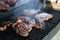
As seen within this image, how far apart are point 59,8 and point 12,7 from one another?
2.14 feet

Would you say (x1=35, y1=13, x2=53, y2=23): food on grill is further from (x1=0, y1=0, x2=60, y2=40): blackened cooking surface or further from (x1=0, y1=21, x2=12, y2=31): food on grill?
(x1=0, y1=21, x2=12, y2=31): food on grill

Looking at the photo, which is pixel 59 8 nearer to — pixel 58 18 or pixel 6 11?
pixel 58 18

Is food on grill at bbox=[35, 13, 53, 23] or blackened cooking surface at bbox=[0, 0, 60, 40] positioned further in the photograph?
food on grill at bbox=[35, 13, 53, 23]

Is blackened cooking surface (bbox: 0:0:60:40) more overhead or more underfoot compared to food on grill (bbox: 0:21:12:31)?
more underfoot

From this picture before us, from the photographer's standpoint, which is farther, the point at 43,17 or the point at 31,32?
the point at 43,17

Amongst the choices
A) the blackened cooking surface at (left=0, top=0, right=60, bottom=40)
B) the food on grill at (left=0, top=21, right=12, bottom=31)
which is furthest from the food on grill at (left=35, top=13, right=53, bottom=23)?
the food on grill at (left=0, top=21, right=12, bottom=31)

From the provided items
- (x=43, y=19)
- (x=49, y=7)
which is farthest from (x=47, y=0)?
(x=43, y=19)

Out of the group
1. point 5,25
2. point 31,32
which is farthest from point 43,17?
point 5,25

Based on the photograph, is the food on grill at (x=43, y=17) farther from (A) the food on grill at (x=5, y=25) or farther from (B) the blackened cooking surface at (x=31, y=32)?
(A) the food on grill at (x=5, y=25)

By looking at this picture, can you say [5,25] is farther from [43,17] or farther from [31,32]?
[43,17]

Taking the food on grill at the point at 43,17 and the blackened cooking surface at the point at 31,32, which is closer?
the blackened cooking surface at the point at 31,32

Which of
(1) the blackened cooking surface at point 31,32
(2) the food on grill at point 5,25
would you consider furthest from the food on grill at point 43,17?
(2) the food on grill at point 5,25

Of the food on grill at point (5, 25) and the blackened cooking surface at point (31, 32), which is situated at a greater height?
the food on grill at point (5, 25)

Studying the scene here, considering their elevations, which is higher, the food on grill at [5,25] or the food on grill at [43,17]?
the food on grill at [5,25]
